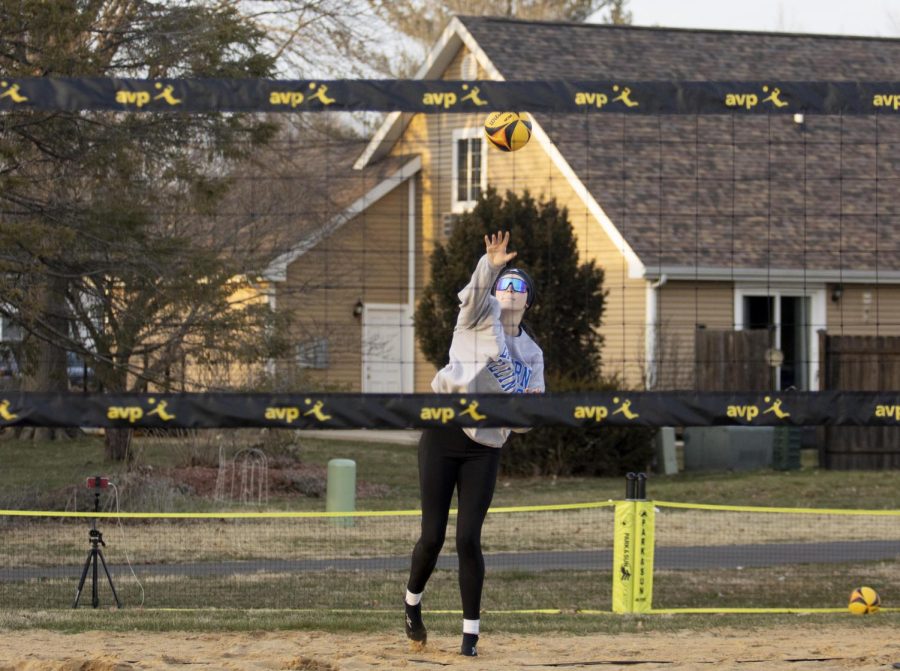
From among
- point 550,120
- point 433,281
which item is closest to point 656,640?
point 433,281

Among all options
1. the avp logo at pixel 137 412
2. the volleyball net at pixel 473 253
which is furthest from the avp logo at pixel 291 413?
the volleyball net at pixel 473 253

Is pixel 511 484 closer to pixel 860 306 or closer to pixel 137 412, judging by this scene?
pixel 860 306

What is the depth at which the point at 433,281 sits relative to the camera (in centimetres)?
2067

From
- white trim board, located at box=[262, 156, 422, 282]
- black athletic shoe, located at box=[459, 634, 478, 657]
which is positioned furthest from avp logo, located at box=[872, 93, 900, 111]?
white trim board, located at box=[262, 156, 422, 282]

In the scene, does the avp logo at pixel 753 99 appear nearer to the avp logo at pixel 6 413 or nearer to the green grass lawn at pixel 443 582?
the green grass lawn at pixel 443 582

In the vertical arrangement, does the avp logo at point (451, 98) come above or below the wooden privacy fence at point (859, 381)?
above

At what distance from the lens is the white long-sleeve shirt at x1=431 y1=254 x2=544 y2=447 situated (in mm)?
7469

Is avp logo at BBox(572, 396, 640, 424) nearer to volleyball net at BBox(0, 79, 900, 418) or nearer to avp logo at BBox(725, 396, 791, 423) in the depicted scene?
avp logo at BBox(725, 396, 791, 423)

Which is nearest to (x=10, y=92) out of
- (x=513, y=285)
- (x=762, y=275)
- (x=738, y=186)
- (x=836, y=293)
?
(x=513, y=285)

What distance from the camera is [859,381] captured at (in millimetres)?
20922

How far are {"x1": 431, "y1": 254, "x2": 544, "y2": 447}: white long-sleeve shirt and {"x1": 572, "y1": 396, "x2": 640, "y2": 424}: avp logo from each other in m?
0.39

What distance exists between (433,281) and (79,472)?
5787 mm

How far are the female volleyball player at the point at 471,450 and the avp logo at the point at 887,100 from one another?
9.32 ft

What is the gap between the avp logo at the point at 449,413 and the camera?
7586 millimetres
